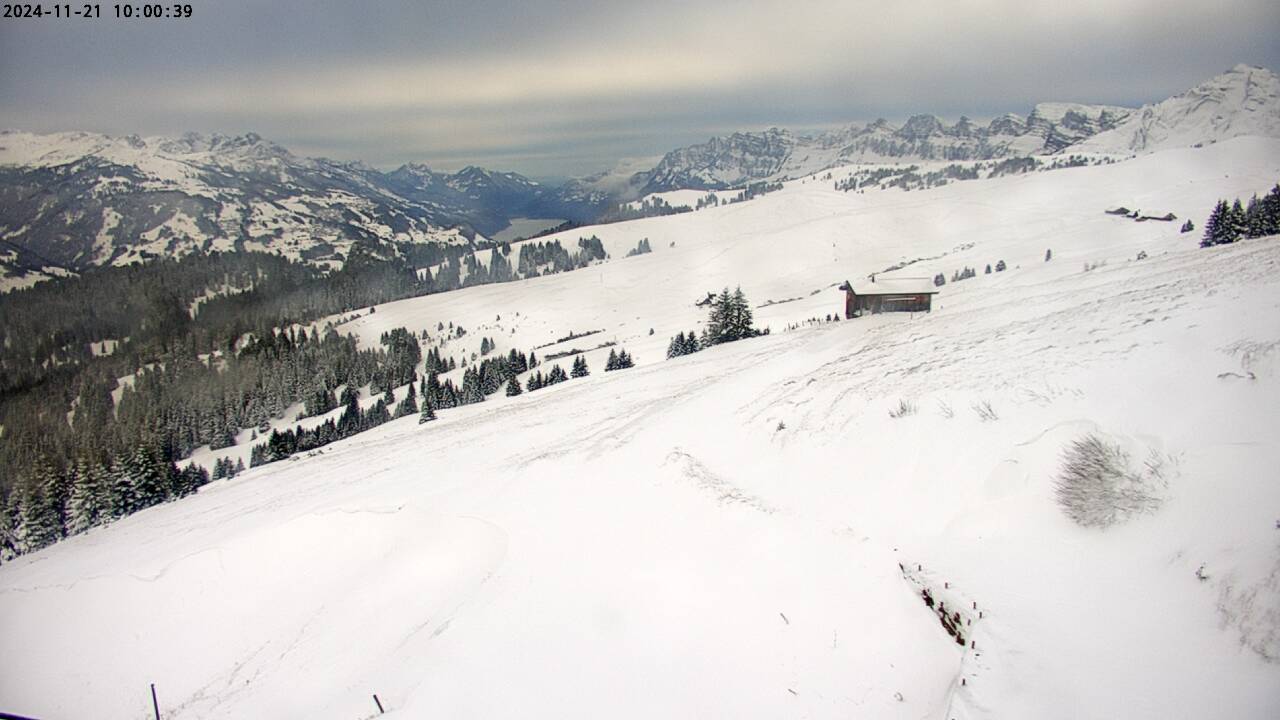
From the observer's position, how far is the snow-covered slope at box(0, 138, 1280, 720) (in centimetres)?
974

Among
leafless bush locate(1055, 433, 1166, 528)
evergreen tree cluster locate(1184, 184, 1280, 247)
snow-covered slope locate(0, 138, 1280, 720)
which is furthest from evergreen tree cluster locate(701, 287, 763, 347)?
leafless bush locate(1055, 433, 1166, 528)

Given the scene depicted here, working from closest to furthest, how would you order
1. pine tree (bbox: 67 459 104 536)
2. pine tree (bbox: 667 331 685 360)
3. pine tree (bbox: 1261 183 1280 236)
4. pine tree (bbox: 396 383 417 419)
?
pine tree (bbox: 1261 183 1280 236) → pine tree (bbox: 67 459 104 536) → pine tree (bbox: 667 331 685 360) → pine tree (bbox: 396 383 417 419)

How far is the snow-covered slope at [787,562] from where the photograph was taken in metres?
9.74

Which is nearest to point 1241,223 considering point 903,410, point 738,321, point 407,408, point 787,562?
point 738,321

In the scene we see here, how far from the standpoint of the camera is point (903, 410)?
18.1 metres

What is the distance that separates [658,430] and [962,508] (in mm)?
13988

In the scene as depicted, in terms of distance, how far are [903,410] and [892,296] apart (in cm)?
4066

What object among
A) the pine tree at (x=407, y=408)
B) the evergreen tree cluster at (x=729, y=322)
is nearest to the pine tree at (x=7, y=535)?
the pine tree at (x=407, y=408)

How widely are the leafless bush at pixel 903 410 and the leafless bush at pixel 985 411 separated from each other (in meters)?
1.83

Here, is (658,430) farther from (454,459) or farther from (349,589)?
(349,589)

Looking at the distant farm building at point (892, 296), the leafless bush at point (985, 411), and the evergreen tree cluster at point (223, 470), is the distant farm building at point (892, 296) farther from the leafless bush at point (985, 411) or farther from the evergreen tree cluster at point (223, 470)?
the evergreen tree cluster at point (223, 470)

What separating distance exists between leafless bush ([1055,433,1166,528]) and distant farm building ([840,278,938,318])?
1652 inches

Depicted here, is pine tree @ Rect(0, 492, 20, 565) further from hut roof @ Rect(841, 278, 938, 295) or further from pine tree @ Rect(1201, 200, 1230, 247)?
pine tree @ Rect(1201, 200, 1230, 247)

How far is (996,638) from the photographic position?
33.8 feet
